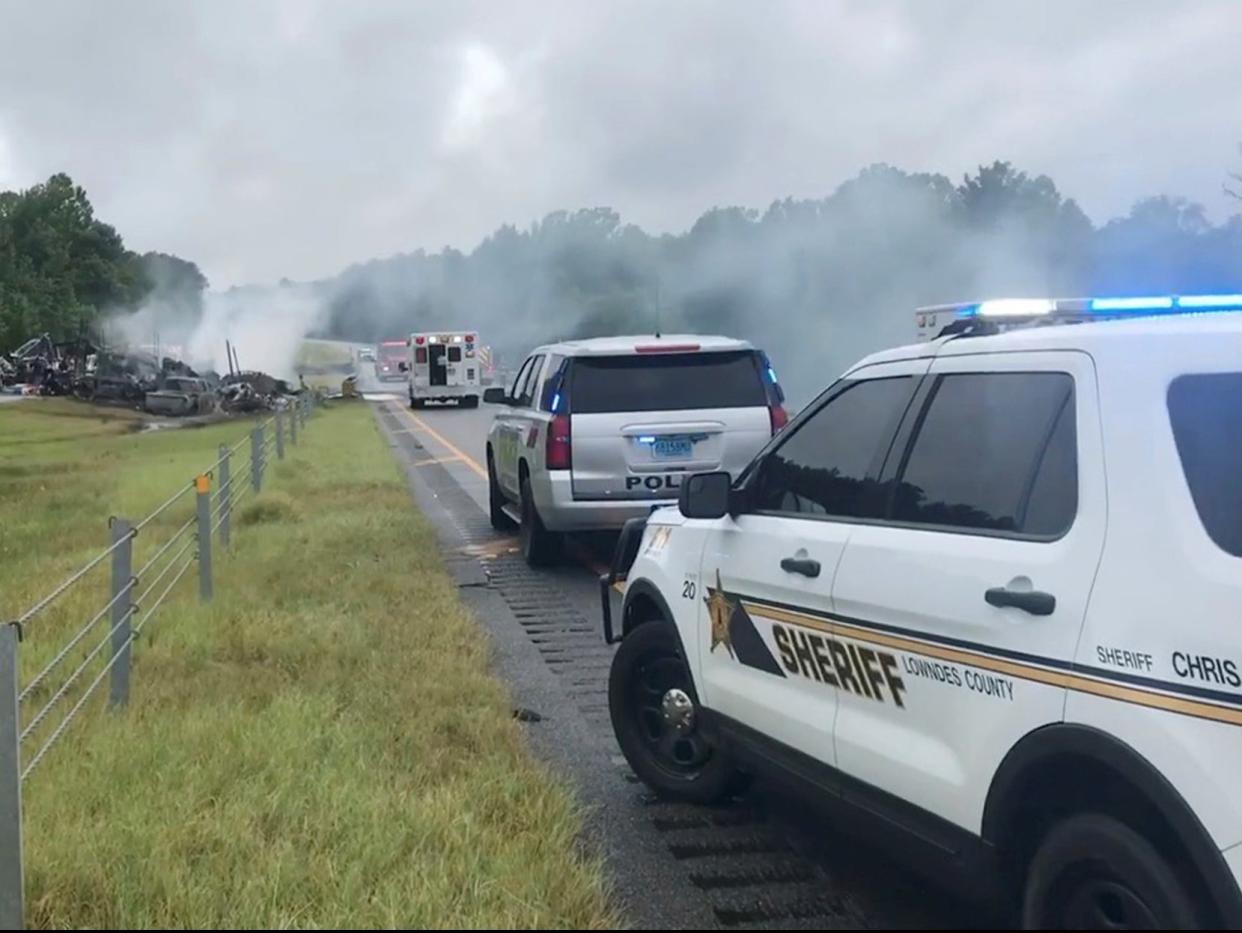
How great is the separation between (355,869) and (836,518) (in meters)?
1.74

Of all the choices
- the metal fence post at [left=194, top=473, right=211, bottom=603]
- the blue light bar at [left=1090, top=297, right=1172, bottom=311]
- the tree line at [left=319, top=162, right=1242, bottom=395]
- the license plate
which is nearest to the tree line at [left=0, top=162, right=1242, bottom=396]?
the tree line at [left=319, top=162, right=1242, bottom=395]

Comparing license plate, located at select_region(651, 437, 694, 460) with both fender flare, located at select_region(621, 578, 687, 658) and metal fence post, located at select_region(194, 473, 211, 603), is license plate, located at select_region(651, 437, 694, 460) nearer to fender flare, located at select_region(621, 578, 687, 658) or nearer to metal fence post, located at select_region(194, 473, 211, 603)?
metal fence post, located at select_region(194, 473, 211, 603)

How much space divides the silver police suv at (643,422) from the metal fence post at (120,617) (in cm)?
428

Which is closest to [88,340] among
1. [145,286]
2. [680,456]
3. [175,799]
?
[145,286]

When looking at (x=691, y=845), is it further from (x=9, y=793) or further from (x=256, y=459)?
(x=256, y=459)

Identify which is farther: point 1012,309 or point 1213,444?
point 1012,309

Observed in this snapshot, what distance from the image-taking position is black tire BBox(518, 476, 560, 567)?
11.1m

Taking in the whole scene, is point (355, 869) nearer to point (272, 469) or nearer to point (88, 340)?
point (272, 469)

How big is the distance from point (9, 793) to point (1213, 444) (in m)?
3.30

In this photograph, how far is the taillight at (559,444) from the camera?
10391mm

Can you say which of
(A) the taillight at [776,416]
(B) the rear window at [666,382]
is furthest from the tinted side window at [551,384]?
(A) the taillight at [776,416]

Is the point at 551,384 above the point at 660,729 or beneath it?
above

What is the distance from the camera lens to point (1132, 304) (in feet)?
14.2

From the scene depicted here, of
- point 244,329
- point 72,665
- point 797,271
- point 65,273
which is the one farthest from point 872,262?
point 65,273
